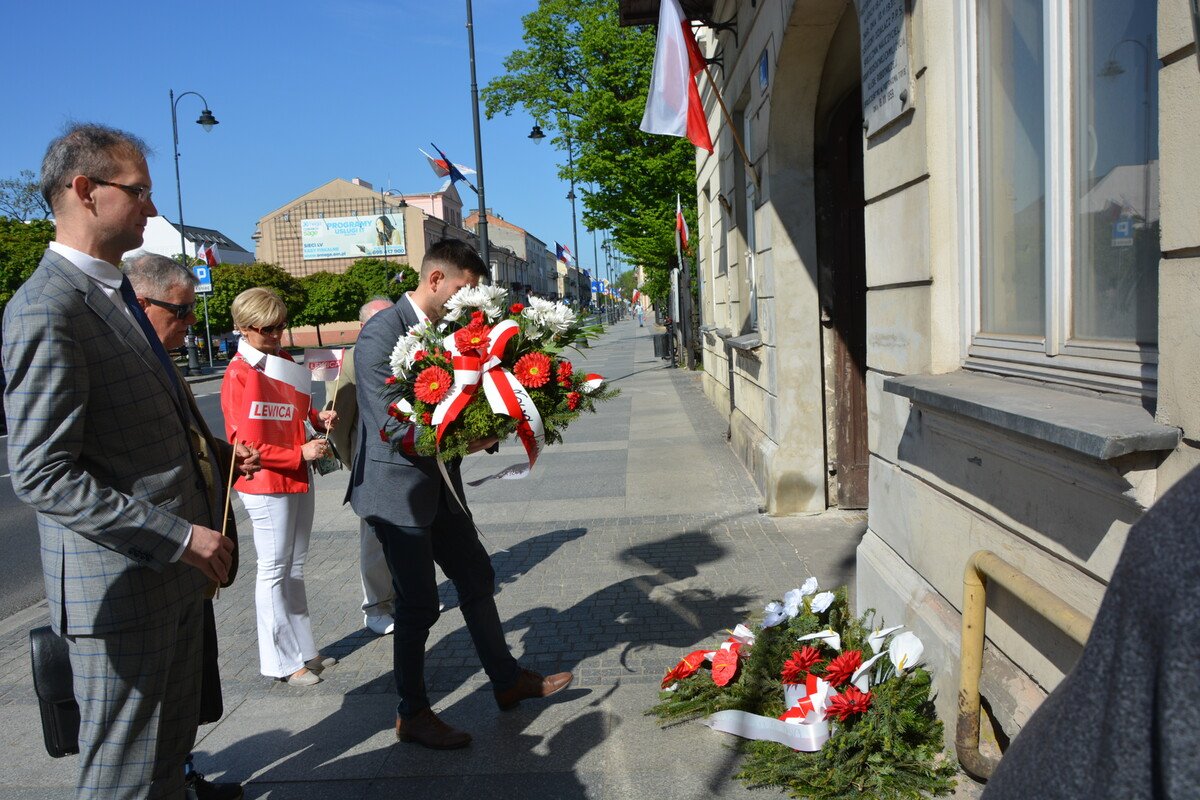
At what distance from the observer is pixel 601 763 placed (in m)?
3.59

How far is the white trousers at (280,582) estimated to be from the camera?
14.4ft

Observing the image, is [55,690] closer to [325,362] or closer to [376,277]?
[325,362]

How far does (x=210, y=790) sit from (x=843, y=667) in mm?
2438

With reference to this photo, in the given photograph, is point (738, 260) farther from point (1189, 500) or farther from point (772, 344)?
point (1189, 500)

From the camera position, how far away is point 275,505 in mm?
4395

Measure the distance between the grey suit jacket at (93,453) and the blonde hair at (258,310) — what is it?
1.73m

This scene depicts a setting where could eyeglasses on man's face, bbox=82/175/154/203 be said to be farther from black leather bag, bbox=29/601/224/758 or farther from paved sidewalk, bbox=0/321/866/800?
paved sidewalk, bbox=0/321/866/800

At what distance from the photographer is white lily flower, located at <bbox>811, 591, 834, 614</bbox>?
160 inches

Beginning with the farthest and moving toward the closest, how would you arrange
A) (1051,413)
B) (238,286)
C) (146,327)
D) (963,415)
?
(238,286), (963,415), (146,327), (1051,413)

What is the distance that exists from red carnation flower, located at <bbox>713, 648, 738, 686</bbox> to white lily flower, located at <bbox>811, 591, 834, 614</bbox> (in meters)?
0.42

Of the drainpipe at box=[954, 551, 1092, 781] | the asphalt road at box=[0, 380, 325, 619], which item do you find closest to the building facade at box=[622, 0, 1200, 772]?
the drainpipe at box=[954, 551, 1092, 781]

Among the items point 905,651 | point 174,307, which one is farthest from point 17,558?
point 905,651

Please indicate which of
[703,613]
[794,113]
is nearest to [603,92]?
[794,113]

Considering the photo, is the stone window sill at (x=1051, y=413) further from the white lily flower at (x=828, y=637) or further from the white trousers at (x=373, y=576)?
the white trousers at (x=373, y=576)
